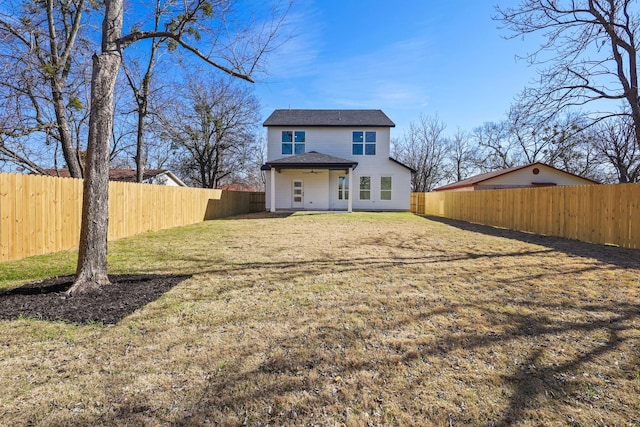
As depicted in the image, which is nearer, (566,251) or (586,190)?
Result: (566,251)

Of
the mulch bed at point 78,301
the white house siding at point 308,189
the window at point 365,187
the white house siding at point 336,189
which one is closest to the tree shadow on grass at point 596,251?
the mulch bed at point 78,301

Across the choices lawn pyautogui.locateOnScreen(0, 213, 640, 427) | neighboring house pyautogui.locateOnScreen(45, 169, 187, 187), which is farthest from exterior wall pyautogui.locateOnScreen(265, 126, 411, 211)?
lawn pyautogui.locateOnScreen(0, 213, 640, 427)

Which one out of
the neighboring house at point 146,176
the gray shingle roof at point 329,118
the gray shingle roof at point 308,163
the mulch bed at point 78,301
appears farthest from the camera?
the neighboring house at point 146,176

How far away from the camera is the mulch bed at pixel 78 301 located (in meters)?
3.29

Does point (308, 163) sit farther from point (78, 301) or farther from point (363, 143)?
point (78, 301)

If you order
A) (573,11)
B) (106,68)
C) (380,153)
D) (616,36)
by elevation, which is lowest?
(106,68)

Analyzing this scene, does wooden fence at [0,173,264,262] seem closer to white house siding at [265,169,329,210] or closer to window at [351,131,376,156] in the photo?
white house siding at [265,169,329,210]

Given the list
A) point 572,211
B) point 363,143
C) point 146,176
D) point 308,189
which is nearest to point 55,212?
point 572,211

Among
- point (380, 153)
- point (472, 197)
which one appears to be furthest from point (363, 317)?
point (380, 153)

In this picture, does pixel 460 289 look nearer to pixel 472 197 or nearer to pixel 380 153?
pixel 472 197

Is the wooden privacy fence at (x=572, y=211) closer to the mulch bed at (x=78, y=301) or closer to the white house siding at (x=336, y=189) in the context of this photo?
the white house siding at (x=336, y=189)

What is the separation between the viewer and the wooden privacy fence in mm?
7910

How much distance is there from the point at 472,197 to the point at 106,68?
16700 millimetres

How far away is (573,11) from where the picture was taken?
10.3 metres
